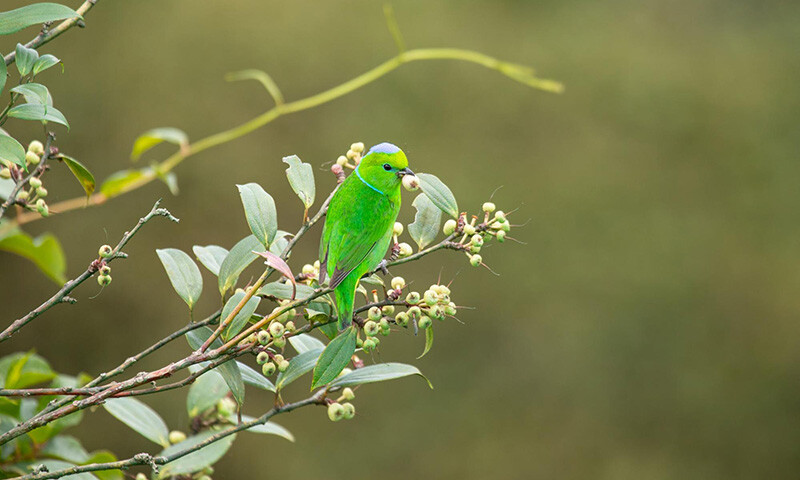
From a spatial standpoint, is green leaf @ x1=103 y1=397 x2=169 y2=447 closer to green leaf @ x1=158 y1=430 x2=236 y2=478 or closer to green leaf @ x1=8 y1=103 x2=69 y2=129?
green leaf @ x1=158 y1=430 x2=236 y2=478

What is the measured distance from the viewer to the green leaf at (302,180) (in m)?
0.64

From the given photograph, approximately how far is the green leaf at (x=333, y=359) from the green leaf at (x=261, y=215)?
0.10 metres

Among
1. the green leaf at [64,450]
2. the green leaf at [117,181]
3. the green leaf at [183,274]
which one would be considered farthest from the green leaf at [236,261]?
the green leaf at [117,181]

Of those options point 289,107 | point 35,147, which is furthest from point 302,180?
point 289,107

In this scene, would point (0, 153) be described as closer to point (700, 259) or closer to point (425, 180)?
point (425, 180)

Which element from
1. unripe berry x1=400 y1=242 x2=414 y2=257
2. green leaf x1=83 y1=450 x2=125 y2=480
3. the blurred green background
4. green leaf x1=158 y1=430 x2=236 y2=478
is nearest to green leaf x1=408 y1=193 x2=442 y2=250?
unripe berry x1=400 y1=242 x2=414 y2=257

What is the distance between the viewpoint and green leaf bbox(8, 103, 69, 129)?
1.95 feet

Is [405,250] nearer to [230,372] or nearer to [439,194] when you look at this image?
[439,194]

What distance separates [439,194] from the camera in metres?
0.62

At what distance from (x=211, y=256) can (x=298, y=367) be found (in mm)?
133

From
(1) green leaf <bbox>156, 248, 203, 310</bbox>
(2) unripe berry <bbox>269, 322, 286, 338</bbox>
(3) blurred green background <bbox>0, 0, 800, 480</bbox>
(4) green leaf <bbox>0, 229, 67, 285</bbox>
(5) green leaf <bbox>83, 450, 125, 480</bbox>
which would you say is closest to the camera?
(2) unripe berry <bbox>269, 322, 286, 338</bbox>

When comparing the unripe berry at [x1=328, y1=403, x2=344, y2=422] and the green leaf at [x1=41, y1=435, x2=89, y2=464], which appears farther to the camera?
the green leaf at [x1=41, y1=435, x2=89, y2=464]

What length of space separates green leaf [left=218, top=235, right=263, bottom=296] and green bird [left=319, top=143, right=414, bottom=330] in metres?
0.06

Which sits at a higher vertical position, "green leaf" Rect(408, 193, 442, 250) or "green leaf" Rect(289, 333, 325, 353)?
"green leaf" Rect(408, 193, 442, 250)
